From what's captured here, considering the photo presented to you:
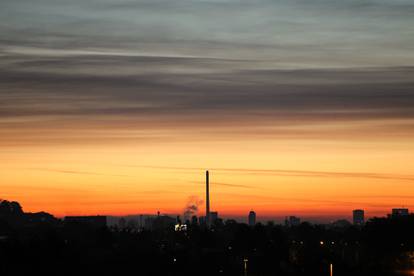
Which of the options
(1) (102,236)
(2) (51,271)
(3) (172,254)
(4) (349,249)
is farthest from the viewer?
(1) (102,236)

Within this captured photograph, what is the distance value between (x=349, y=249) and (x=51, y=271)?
76.7m

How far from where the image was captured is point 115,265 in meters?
129

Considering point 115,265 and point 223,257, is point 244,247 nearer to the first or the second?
point 223,257

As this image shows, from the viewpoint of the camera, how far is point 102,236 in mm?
199125

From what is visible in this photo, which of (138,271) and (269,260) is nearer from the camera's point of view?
(138,271)

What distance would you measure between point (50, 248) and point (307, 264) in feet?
97.7

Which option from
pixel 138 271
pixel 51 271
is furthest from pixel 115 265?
pixel 51 271

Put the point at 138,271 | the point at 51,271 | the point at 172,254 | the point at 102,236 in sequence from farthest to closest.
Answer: the point at 102,236 < the point at 172,254 < the point at 138,271 < the point at 51,271

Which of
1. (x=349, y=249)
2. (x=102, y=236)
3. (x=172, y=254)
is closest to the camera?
(x=172, y=254)

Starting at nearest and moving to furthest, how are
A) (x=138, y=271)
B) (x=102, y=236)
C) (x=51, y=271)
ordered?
(x=51, y=271) → (x=138, y=271) → (x=102, y=236)

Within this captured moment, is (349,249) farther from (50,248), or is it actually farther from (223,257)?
(50,248)

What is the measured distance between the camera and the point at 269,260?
156750 millimetres

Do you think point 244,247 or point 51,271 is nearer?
point 51,271

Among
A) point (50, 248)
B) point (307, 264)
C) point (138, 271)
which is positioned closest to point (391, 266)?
point (307, 264)
